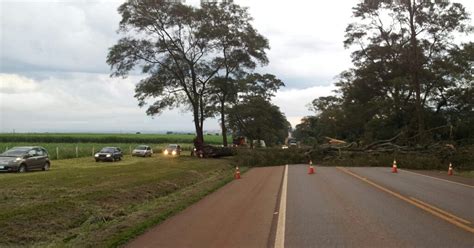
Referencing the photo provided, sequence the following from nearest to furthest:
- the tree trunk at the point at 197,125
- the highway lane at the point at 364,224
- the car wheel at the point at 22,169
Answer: the highway lane at the point at 364,224
the car wheel at the point at 22,169
the tree trunk at the point at 197,125

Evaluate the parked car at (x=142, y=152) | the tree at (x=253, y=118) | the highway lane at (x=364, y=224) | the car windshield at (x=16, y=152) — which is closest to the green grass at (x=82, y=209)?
the highway lane at (x=364, y=224)

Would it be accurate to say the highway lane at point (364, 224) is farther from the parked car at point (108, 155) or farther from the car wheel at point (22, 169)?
the parked car at point (108, 155)

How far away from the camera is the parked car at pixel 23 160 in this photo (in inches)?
1118

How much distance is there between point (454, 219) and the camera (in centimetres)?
1087

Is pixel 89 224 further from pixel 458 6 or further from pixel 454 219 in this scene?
pixel 458 6

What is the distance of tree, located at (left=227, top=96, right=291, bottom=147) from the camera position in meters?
72.9

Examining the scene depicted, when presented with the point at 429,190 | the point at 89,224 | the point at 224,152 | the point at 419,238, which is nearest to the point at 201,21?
the point at 224,152

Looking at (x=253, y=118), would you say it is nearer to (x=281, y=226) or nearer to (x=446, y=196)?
(x=446, y=196)

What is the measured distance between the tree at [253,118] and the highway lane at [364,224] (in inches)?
2229

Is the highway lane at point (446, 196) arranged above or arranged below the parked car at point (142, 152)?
below

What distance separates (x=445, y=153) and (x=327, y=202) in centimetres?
2445

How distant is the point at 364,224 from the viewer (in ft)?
34.4

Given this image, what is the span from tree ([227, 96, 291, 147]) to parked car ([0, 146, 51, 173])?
4134cm

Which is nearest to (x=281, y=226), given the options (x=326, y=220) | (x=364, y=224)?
(x=326, y=220)
